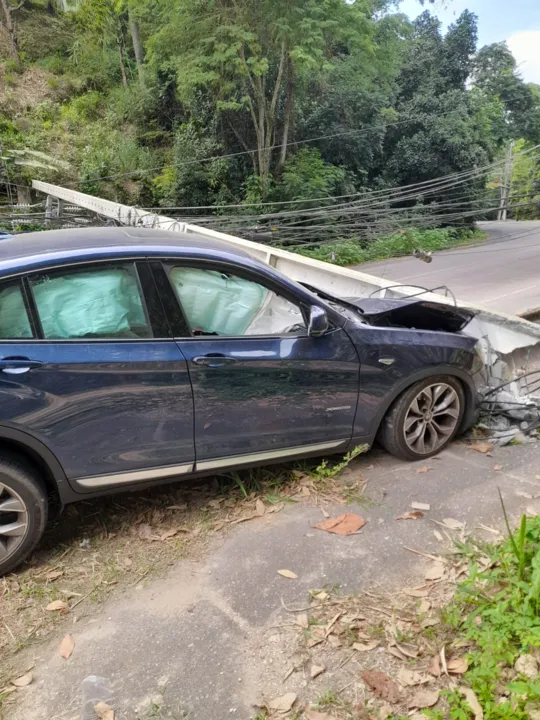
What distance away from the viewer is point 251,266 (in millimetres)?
3182

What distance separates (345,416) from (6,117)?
931 inches

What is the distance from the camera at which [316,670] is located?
2.18 m

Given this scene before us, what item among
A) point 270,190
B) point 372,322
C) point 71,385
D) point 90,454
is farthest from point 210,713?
point 270,190

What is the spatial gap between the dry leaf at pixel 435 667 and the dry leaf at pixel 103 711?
1280 millimetres

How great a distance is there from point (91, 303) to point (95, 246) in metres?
0.33

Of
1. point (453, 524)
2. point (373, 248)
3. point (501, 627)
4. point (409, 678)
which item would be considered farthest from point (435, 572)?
point (373, 248)

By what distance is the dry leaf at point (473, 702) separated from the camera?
187 cm

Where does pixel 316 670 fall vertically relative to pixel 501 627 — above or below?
below

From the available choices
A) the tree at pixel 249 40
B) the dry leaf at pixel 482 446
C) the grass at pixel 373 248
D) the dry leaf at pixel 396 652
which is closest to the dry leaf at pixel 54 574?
the dry leaf at pixel 396 652

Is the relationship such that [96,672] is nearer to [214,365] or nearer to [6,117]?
[214,365]

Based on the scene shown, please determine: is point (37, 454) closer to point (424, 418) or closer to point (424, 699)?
point (424, 699)

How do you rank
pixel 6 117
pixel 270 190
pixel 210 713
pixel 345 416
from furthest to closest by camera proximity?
1. pixel 6 117
2. pixel 270 190
3. pixel 345 416
4. pixel 210 713

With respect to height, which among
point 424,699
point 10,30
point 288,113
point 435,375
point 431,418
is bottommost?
point 424,699

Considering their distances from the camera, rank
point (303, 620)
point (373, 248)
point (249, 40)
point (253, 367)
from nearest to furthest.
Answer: point (303, 620) < point (253, 367) < point (249, 40) < point (373, 248)
